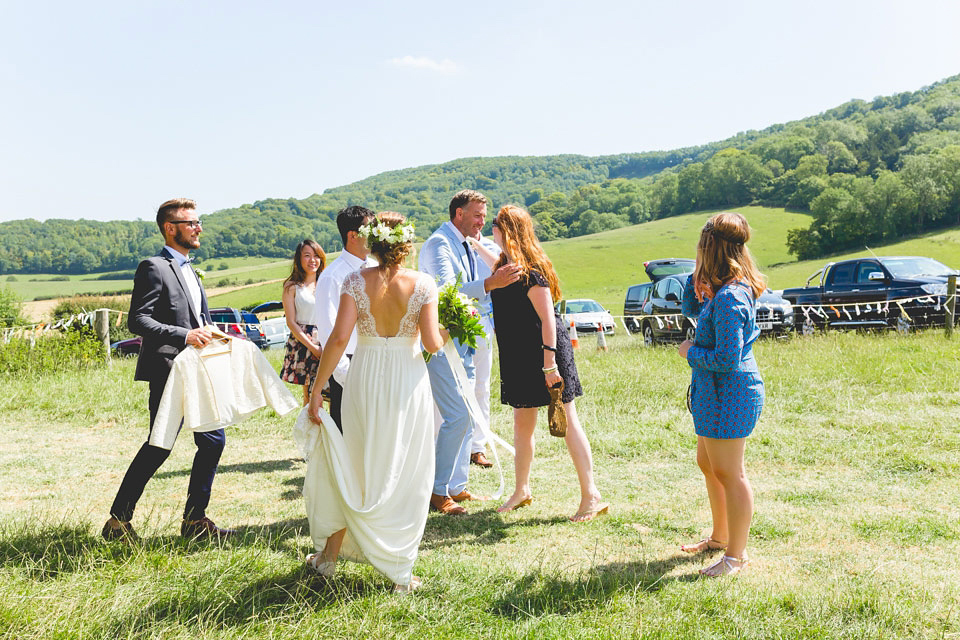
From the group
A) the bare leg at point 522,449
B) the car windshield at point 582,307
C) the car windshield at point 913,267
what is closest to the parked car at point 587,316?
the car windshield at point 582,307

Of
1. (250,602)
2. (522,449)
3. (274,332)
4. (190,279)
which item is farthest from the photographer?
(274,332)

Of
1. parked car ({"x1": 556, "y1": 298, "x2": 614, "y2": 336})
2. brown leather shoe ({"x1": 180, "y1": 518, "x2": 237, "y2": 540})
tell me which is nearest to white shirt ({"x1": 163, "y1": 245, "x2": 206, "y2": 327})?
brown leather shoe ({"x1": 180, "y1": 518, "x2": 237, "y2": 540})

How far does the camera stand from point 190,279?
14.8 ft

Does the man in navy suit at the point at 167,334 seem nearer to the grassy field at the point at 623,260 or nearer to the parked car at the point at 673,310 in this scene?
the parked car at the point at 673,310

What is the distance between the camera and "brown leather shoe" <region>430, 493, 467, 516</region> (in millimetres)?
5164

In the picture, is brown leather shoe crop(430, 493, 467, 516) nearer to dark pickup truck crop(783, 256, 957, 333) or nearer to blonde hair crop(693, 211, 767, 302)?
blonde hair crop(693, 211, 767, 302)

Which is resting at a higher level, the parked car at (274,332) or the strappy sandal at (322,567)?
the strappy sandal at (322,567)

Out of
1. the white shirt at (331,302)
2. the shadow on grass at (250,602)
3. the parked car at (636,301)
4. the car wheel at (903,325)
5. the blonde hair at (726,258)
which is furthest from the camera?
the parked car at (636,301)

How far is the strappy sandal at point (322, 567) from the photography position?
3720 mm

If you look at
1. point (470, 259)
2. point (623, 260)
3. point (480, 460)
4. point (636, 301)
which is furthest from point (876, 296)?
point (623, 260)

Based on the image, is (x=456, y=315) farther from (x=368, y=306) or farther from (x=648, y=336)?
(x=648, y=336)

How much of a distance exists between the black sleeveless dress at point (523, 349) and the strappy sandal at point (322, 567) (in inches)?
64.5

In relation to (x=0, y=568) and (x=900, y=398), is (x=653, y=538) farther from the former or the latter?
(x=900, y=398)

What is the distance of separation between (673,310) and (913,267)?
529cm
